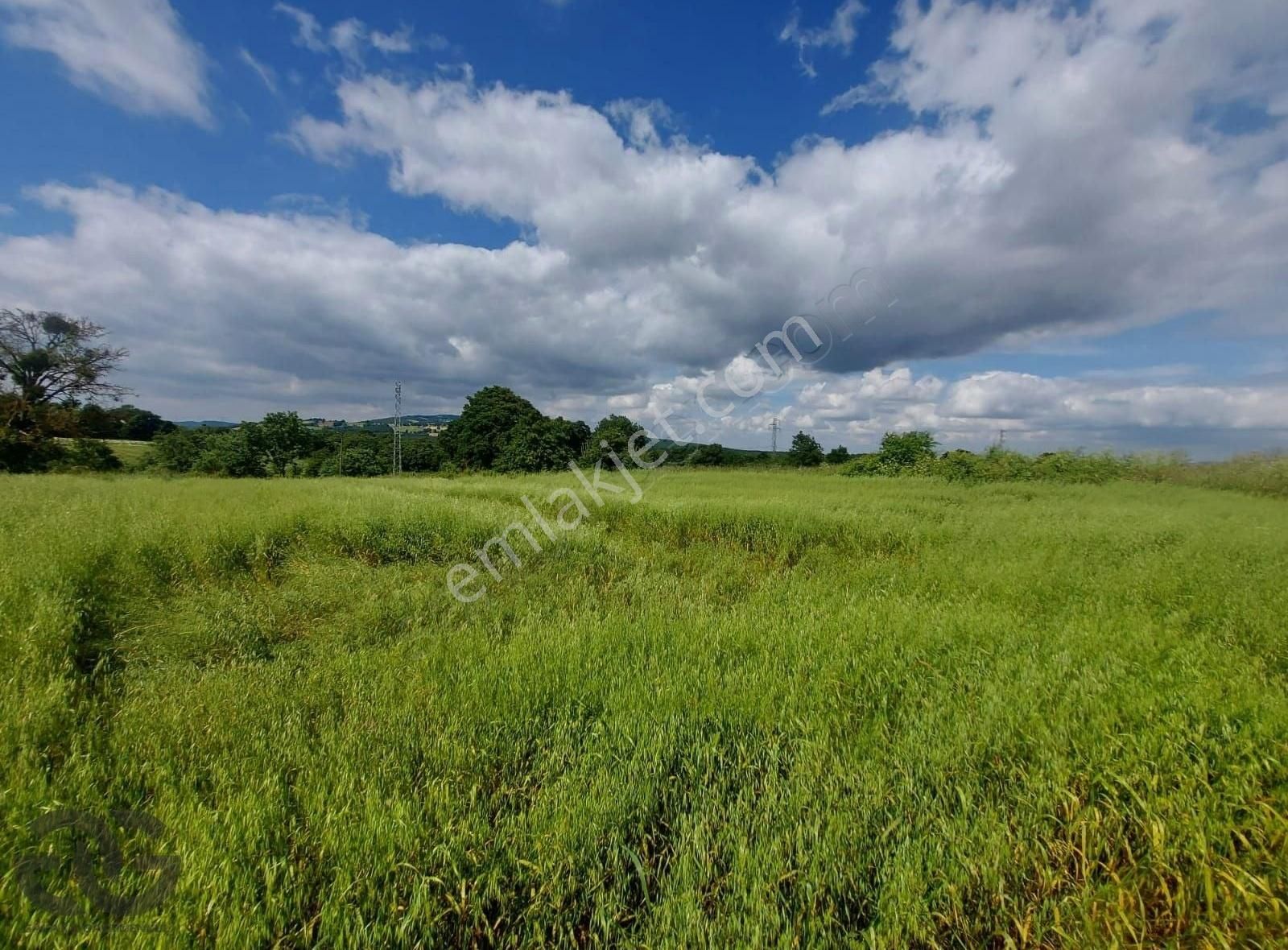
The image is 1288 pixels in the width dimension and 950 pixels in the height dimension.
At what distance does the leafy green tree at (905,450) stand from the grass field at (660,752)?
20893mm

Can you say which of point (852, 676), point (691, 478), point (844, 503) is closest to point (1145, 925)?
point (852, 676)

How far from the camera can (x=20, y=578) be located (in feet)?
13.7

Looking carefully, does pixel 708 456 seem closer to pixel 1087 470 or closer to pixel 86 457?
pixel 1087 470

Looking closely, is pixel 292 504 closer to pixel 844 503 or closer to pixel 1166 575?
pixel 844 503

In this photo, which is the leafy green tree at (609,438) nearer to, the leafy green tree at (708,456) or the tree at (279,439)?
the leafy green tree at (708,456)

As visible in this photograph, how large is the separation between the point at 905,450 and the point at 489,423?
35374 millimetres

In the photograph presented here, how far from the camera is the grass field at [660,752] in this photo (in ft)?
5.64

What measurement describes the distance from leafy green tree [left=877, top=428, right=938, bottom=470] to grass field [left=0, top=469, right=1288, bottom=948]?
20.9m

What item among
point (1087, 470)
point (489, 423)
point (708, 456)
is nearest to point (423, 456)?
point (489, 423)

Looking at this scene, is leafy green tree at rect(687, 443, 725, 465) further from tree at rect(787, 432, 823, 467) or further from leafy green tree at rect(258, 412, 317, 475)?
leafy green tree at rect(258, 412, 317, 475)

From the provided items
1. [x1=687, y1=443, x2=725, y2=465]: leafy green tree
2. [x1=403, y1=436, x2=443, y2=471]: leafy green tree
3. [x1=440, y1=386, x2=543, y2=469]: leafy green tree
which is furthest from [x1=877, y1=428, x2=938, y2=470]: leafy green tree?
[x1=403, y1=436, x2=443, y2=471]: leafy green tree

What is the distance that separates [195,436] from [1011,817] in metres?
57.4

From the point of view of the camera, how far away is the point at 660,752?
2.59m

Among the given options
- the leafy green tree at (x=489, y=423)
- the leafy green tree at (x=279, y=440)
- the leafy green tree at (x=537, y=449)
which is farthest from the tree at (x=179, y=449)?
the leafy green tree at (x=537, y=449)
